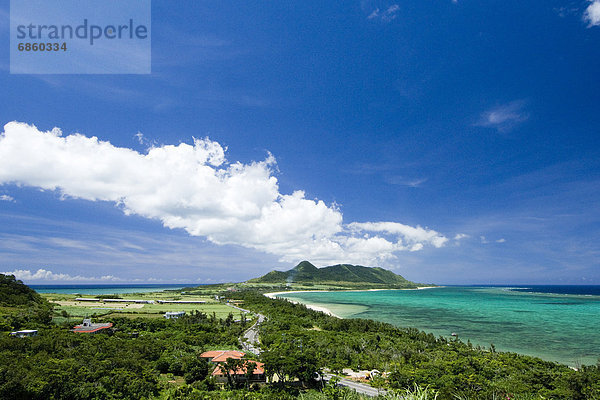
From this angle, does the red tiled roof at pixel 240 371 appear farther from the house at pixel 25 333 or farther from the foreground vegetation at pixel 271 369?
the house at pixel 25 333

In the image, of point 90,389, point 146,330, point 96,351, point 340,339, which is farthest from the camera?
point 146,330

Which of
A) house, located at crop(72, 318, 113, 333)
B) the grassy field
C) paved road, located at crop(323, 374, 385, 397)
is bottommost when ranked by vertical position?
the grassy field

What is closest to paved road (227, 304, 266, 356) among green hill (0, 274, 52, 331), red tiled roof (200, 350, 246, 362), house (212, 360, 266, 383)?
→ red tiled roof (200, 350, 246, 362)

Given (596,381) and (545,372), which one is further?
(545,372)

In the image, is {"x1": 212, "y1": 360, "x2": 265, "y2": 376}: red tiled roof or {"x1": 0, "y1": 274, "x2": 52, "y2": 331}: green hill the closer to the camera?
{"x1": 212, "y1": 360, "x2": 265, "y2": 376}: red tiled roof

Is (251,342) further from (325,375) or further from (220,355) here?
(325,375)

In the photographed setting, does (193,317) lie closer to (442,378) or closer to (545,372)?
(442,378)

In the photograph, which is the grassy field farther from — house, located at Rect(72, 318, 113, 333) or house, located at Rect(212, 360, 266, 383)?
house, located at Rect(212, 360, 266, 383)

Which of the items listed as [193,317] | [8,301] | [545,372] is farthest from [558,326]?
[8,301]
